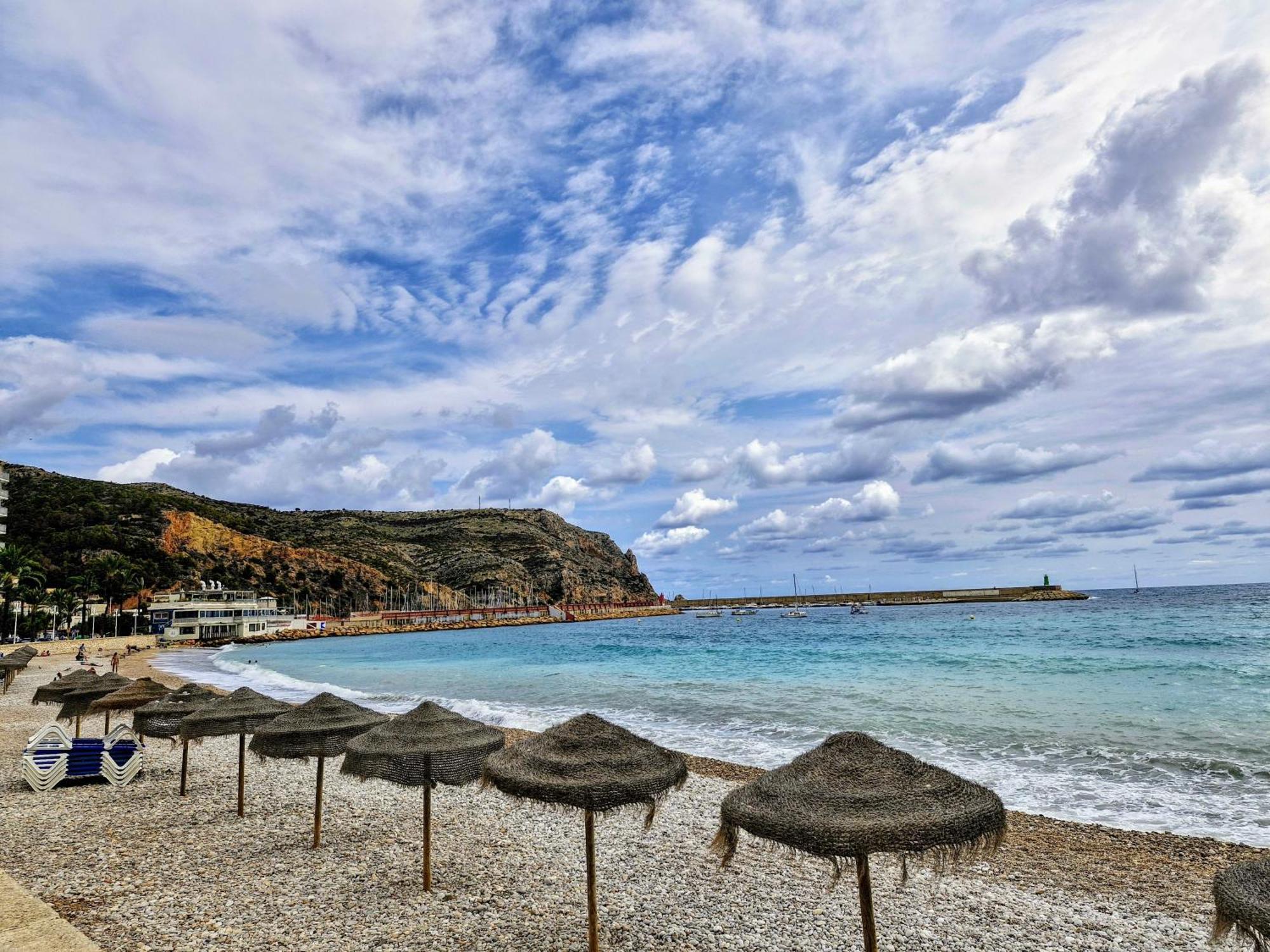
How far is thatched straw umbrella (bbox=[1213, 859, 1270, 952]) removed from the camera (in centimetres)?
294

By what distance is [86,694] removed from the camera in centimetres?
1322

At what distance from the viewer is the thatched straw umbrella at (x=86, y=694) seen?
13.1 metres

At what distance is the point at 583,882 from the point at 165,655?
183ft

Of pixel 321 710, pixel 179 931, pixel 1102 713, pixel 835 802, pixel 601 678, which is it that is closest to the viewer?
pixel 835 802

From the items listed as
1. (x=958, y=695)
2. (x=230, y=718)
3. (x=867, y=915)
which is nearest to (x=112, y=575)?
(x=230, y=718)

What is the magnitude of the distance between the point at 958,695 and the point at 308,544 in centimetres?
10367

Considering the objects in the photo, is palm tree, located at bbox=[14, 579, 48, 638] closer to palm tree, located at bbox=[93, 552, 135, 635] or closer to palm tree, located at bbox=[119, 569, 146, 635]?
palm tree, located at bbox=[93, 552, 135, 635]

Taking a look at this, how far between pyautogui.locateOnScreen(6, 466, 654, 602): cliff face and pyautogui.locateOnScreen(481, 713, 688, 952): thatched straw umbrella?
268 ft

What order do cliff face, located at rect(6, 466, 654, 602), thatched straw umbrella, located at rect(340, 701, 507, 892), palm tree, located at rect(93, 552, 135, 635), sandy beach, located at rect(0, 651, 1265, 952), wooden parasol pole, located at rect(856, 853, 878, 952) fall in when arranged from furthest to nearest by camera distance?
cliff face, located at rect(6, 466, 654, 602), palm tree, located at rect(93, 552, 135, 635), thatched straw umbrella, located at rect(340, 701, 507, 892), sandy beach, located at rect(0, 651, 1265, 952), wooden parasol pole, located at rect(856, 853, 878, 952)

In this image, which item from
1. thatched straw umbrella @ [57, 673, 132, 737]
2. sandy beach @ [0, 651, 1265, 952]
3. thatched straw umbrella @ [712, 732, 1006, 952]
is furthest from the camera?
thatched straw umbrella @ [57, 673, 132, 737]

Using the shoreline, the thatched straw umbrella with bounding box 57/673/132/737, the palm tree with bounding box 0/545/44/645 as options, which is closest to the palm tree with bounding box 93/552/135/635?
the palm tree with bounding box 0/545/44/645

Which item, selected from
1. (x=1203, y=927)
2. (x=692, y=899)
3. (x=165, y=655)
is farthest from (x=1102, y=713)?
(x=165, y=655)

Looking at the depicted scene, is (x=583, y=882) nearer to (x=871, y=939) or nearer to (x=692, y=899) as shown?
(x=692, y=899)

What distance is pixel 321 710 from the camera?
809 cm
